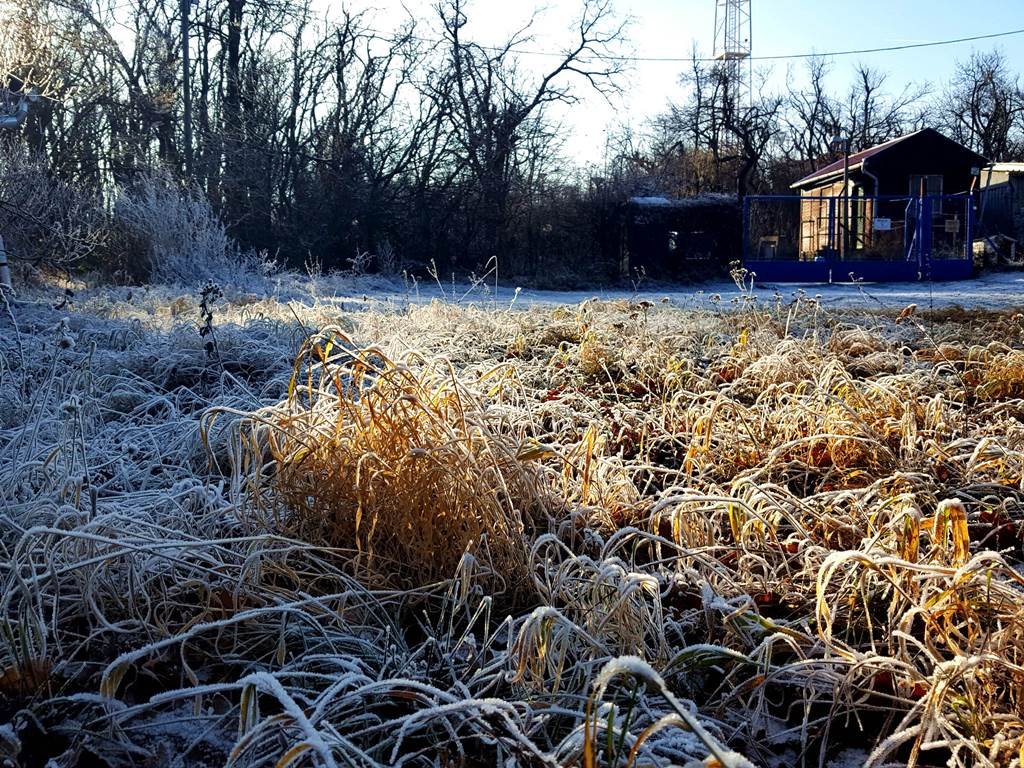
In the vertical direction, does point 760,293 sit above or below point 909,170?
below

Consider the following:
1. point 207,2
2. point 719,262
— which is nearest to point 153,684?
point 719,262

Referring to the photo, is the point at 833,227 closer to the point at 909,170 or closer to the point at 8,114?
the point at 909,170

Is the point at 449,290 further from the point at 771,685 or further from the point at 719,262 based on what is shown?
the point at 771,685

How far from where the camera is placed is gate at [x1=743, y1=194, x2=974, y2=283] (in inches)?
669

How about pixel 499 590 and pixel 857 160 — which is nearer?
pixel 499 590

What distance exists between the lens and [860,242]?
19.0 metres

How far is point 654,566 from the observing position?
7.16ft

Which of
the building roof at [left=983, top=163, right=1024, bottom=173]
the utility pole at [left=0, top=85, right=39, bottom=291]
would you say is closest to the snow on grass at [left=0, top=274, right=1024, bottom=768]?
the utility pole at [left=0, top=85, right=39, bottom=291]

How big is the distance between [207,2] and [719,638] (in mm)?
21934

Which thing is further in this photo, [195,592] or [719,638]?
[195,592]

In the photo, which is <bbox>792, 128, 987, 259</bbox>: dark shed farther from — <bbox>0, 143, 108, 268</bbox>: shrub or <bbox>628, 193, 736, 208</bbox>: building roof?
<bbox>0, 143, 108, 268</bbox>: shrub

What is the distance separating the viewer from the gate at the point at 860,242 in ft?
55.8

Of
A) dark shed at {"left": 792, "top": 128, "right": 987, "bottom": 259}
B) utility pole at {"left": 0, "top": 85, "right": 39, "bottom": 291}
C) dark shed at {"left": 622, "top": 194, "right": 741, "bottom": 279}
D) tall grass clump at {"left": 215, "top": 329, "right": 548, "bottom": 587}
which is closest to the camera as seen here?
tall grass clump at {"left": 215, "top": 329, "right": 548, "bottom": 587}

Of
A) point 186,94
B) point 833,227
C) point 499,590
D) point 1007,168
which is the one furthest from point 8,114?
point 1007,168
